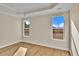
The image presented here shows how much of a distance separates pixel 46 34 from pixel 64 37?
0.25 metres

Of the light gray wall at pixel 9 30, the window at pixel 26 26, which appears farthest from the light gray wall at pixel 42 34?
the light gray wall at pixel 9 30

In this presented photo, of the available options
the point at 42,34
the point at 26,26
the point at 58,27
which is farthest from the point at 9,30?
the point at 58,27

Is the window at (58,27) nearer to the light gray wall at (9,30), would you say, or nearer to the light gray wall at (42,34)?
the light gray wall at (42,34)

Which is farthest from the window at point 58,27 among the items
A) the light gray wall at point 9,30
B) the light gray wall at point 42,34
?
the light gray wall at point 9,30

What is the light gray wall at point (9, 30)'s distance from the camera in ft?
3.44

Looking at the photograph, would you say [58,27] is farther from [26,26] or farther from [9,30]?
[9,30]

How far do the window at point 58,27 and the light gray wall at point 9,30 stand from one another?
454 millimetres

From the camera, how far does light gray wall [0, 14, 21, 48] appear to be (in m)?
1.05

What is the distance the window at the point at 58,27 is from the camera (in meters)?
0.90

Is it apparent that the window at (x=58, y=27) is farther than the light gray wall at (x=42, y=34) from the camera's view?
No

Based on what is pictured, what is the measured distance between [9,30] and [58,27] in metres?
0.69

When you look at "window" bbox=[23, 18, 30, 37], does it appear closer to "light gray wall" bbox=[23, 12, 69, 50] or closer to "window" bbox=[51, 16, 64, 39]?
"light gray wall" bbox=[23, 12, 69, 50]

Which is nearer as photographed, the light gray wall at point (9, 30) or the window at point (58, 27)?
the window at point (58, 27)

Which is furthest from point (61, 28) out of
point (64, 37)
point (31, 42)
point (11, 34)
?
point (11, 34)
